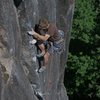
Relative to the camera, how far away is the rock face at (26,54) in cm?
1355

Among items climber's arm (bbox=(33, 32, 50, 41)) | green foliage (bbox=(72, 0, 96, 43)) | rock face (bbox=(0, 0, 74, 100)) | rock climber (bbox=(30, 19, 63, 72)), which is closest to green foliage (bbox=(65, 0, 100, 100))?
green foliage (bbox=(72, 0, 96, 43))

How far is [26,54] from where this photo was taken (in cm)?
1593

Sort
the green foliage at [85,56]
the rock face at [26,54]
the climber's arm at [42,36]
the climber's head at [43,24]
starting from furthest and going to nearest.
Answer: the green foliage at [85,56], the climber's arm at [42,36], the climber's head at [43,24], the rock face at [26,54]

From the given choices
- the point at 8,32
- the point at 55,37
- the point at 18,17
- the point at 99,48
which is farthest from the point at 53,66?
the point at 99,48

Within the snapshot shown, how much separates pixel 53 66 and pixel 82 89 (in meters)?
12.8

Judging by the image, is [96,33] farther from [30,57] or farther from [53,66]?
[30,57]

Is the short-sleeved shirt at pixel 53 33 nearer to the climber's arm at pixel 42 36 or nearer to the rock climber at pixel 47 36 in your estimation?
the rock climber at pixel 47 36

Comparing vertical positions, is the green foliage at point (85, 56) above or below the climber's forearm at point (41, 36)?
below

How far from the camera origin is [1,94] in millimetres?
12922

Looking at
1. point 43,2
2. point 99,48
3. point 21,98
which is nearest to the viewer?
point 21,98

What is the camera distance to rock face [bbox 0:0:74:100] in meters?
13.6

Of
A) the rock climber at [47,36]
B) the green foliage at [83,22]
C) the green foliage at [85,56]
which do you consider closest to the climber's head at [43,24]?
the rock climber at [47,36]

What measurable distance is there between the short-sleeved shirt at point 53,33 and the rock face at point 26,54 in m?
0.46

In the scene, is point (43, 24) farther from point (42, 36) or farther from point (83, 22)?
point (83, 22)
